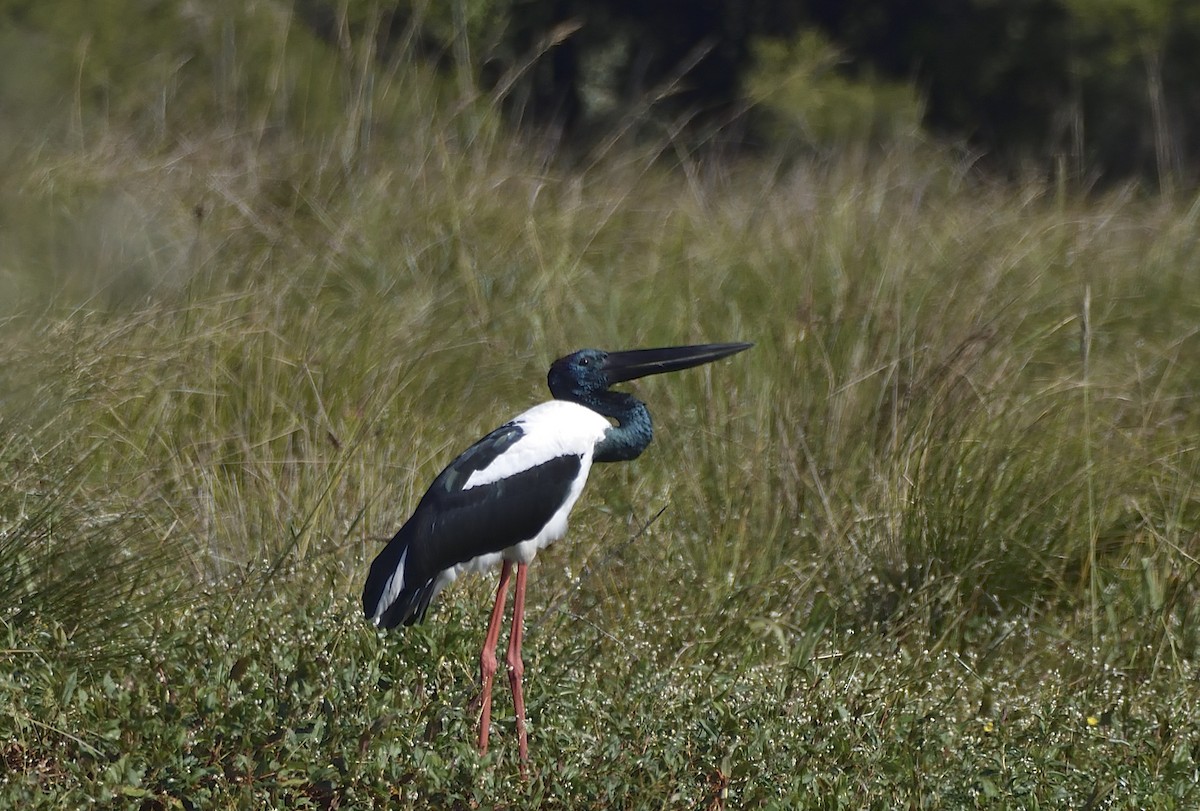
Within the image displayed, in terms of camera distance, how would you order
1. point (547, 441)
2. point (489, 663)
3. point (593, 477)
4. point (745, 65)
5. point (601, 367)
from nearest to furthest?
point (489, 663), point (547, 441), point (601, 367), point (593, 477), point (745, 65)

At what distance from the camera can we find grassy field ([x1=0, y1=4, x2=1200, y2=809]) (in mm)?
3396

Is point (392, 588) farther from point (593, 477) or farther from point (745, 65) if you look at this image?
point (745, 65)

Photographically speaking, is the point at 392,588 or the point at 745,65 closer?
the point at 392,588

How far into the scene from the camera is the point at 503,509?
373 cm

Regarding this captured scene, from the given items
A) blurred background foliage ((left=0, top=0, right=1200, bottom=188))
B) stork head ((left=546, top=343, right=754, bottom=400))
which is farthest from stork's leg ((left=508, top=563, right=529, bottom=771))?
blurred background foliage ((left=0, top=0, right=1200, bottom=188))

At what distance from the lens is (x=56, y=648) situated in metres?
3.52

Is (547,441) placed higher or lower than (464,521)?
higher

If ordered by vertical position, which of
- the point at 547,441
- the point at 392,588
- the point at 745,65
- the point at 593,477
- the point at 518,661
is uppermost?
the point at 547,441

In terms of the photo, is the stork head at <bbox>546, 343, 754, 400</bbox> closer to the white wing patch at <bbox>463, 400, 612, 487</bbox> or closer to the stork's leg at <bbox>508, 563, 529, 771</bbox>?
the white wing patch at <bbox>463, 400, 612, 487</bbox>

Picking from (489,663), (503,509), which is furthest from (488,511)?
(489,663)

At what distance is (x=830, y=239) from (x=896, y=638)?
2.06m

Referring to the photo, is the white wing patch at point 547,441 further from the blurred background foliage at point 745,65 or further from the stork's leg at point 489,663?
the blurred background foliage at point 745,65

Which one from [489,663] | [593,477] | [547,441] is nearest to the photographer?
[489,663]

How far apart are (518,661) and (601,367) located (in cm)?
71
